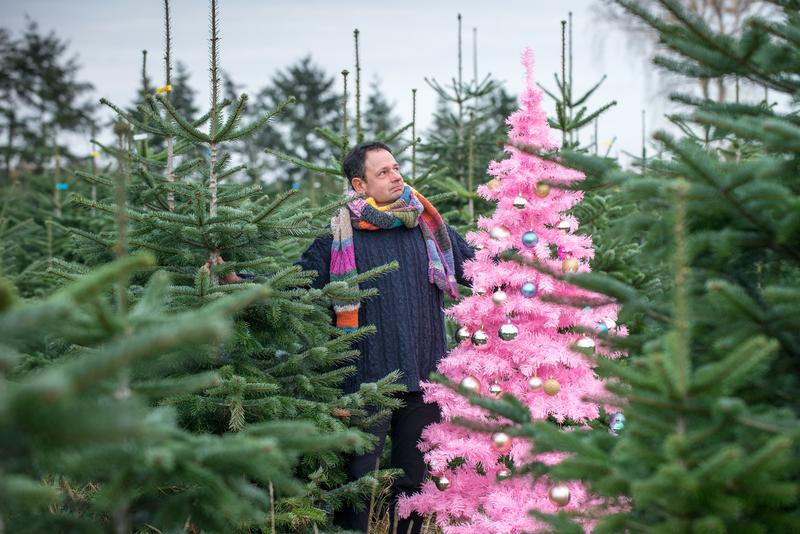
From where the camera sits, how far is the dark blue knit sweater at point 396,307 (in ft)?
14.1

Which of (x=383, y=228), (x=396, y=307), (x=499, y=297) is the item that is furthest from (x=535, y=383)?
(x=383, y=228)

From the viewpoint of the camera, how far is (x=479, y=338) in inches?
154

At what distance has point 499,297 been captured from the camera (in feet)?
12.6

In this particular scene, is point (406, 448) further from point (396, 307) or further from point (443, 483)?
point (396, 307)

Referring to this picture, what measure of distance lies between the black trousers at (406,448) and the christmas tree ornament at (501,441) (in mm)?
681

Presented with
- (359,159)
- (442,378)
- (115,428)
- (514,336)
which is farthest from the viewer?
(359,159)

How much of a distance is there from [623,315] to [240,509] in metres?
1.31

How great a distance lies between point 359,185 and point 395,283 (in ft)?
2.24

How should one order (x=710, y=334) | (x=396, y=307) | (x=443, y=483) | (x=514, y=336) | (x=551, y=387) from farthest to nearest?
(x=396, y=307) < (x=443, y=483) < (x=514, y=336) < (x=551, y=387) < (x=710, y=334)

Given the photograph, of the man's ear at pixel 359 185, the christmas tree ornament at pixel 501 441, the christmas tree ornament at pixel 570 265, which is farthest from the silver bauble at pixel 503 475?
the man's ear at pixel 359 185

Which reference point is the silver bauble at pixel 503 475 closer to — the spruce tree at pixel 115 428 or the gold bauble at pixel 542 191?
the gold bauble at pixel 542 191

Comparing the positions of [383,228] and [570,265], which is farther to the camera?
[383,228]

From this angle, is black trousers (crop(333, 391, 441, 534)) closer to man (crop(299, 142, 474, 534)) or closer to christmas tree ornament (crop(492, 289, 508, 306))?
man (crop(299, 142, 474, 534))

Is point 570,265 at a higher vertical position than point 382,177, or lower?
lower
